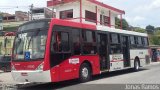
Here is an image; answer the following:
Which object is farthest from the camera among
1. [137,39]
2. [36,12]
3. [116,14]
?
[36,12]

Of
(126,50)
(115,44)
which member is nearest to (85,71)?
(115,44)

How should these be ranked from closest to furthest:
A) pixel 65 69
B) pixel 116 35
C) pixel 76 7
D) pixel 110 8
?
pixel 65 69
pixel 116 35
pixel 76 7
pixel 110 8

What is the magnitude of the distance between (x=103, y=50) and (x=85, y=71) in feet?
8.28

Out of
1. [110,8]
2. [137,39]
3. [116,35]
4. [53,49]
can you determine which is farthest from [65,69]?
[110,8]

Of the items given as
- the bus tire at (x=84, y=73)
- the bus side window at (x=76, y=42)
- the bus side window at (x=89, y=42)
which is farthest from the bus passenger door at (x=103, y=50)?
the bus side window at (x=76, y=42)

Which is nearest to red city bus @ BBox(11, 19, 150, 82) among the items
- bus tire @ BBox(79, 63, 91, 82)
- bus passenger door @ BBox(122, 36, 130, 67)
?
bus tire @ BBox(79, 63, 91, 82)

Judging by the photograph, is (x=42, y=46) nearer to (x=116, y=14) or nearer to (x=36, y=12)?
(x=116, y=14)

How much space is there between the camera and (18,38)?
1514 cm

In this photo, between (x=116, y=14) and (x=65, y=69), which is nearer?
(x=65, y=69)

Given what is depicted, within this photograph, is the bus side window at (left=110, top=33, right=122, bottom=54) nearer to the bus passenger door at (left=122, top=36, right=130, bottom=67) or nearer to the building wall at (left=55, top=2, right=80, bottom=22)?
the bus passenger door at (left=122, top=36, right=130, bottom=67)

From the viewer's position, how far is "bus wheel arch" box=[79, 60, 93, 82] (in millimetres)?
16075

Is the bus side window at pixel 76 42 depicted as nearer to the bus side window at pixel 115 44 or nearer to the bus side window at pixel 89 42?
the bus side window at pixel 89 42

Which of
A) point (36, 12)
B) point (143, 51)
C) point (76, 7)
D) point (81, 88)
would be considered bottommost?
point (81, 88)

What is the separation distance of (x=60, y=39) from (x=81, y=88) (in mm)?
2491
